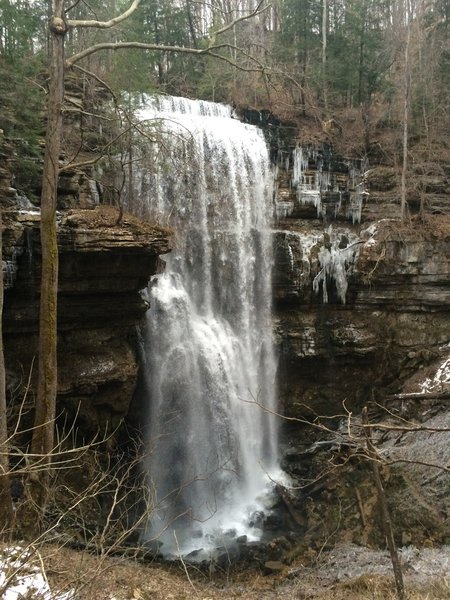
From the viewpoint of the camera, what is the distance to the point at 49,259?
284 inches

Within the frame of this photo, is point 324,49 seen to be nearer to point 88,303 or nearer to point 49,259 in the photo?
point 88,303

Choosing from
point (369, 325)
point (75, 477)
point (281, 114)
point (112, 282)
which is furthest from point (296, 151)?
point (75, 477)

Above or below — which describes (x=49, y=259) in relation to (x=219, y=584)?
above

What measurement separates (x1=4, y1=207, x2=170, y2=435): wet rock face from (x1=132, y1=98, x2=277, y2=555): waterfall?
1.42m

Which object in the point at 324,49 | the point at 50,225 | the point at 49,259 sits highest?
the point at 324,49

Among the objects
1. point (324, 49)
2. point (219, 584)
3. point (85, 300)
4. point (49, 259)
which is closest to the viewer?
point (49, 259)

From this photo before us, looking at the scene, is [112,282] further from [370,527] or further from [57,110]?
[370,527]

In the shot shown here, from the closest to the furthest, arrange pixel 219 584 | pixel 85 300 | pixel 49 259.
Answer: pixel 49 259, pixel 219 584, pixel 85 300

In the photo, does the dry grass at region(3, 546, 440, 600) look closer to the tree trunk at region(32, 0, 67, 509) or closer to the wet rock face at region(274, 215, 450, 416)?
the tree trunk at region(32, 0, 67, 509)

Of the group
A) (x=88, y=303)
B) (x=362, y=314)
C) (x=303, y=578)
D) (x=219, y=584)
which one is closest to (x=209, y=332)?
(x=88, y=303)

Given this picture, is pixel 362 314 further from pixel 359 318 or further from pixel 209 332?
pixel 209 332

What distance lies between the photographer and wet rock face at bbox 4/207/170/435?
381 inches

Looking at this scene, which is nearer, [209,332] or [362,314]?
[209,332]

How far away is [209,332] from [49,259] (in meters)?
7.10
